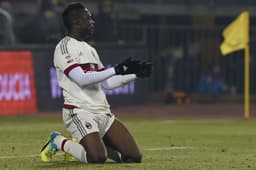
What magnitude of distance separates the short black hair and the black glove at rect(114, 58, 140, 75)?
3.27ft

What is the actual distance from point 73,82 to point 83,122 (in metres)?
0.49

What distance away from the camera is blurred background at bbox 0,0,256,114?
25.9 m

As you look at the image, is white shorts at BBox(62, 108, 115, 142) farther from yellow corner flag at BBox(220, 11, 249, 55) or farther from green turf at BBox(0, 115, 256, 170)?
yellow corner flag at BBox(220, 11, 249, 55)

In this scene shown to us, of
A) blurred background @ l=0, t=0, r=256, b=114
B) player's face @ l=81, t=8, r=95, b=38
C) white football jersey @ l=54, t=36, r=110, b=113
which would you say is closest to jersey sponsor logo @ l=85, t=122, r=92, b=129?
white football jersey @ l=54, t=36, r=110, b=113

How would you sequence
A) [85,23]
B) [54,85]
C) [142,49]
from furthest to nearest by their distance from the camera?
[142,49] → [54,85] → [85,23]

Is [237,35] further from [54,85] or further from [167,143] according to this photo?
[167,143]

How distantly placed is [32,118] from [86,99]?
12.8m

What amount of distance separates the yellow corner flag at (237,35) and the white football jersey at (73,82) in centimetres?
1365

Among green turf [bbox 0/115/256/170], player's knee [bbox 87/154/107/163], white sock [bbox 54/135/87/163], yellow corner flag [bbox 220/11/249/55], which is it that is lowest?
green turf [bbox 0/115/256/170]

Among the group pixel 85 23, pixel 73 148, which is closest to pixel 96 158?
pixel 73 148

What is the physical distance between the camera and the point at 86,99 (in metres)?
11.6

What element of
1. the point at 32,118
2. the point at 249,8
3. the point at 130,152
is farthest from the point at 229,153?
the point at 249,8

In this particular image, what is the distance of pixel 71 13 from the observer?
11734 millimetres

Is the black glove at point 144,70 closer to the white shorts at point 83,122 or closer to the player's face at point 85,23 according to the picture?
the white shorts at point 83,122
